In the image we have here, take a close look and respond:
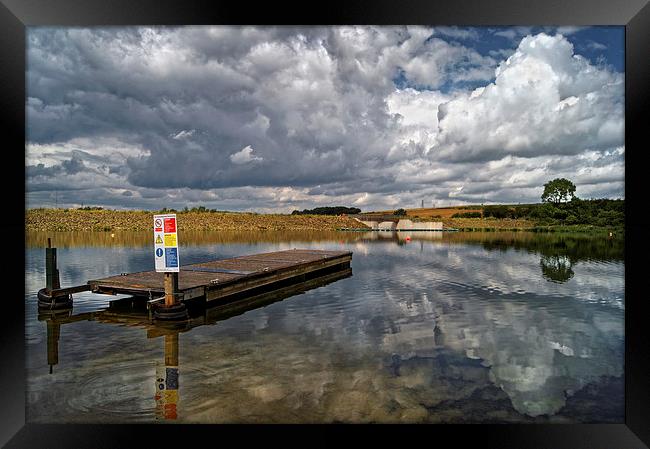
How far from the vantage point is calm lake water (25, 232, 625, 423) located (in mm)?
5539

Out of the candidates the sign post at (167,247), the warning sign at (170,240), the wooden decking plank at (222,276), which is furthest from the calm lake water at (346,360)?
the warning sign at (170,240)

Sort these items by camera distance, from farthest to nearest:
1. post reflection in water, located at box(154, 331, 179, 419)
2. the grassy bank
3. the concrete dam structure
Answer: the concrete dam structure
the grassy bank
post reflection in water, located at box(154, 331, 179, 419)

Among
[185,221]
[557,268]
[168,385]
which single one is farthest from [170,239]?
[185,221]

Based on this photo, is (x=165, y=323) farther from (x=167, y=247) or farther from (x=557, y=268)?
(x=557, y=268)

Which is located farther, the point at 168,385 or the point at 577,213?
the point at 577,213

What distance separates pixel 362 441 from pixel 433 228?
62.6 meters

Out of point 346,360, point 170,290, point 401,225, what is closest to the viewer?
point 346,360

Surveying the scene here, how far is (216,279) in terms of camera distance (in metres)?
12.3

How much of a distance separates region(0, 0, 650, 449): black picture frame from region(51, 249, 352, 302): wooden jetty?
20.7 feet

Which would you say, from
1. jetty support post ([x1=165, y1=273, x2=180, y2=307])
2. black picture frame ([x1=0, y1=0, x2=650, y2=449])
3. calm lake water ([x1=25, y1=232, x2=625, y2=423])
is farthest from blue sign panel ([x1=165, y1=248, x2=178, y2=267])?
black picture frame ([x1=0, y1=0, x2=650, y2=449])

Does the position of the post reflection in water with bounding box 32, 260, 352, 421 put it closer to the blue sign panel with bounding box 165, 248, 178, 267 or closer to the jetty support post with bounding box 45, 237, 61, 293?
the jetty support post with bounding box 45, 237, 61, 293
